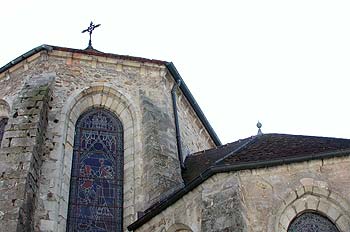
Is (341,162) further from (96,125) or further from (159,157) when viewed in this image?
(96,125)

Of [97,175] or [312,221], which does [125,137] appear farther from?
[312,221]

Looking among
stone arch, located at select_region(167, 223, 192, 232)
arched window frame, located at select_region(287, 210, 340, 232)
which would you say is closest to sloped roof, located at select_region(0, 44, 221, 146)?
stone arch, located at select_region(167, 223, 192, 232)

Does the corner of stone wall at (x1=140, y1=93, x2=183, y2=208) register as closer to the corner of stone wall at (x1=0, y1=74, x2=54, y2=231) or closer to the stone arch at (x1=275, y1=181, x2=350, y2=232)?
the corner of stone wall at (x1=0, y1=74, x2=54, y2=231)

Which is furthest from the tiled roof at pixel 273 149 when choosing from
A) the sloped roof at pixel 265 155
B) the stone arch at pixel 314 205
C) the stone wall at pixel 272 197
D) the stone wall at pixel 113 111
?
the stone wall at pixel 113 111

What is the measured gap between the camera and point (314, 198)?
8172 mm

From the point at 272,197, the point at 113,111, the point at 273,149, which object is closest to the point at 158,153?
the point at 113,111

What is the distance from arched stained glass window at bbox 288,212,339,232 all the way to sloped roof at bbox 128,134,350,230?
0.83m

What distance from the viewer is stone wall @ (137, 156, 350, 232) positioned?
7.78m

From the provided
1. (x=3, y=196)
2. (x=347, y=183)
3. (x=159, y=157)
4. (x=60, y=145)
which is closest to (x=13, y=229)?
(x=3, y=196)

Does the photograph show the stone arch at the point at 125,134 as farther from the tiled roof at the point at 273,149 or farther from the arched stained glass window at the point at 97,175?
the tiled roof at the point at 273,149

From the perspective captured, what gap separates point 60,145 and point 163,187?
2175 millimetres

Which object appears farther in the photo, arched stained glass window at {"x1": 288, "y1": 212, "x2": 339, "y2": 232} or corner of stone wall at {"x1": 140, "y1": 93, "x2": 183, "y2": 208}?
corner of stone wall at {"x1": 140, "y1": 93, "x2": 183, "y2": 208}

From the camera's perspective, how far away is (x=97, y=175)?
10.5 metres

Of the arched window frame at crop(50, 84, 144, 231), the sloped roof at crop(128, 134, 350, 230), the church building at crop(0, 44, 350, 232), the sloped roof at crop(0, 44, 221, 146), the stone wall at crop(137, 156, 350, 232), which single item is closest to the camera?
the stone wall at crop(137, 156, 350, 232)
